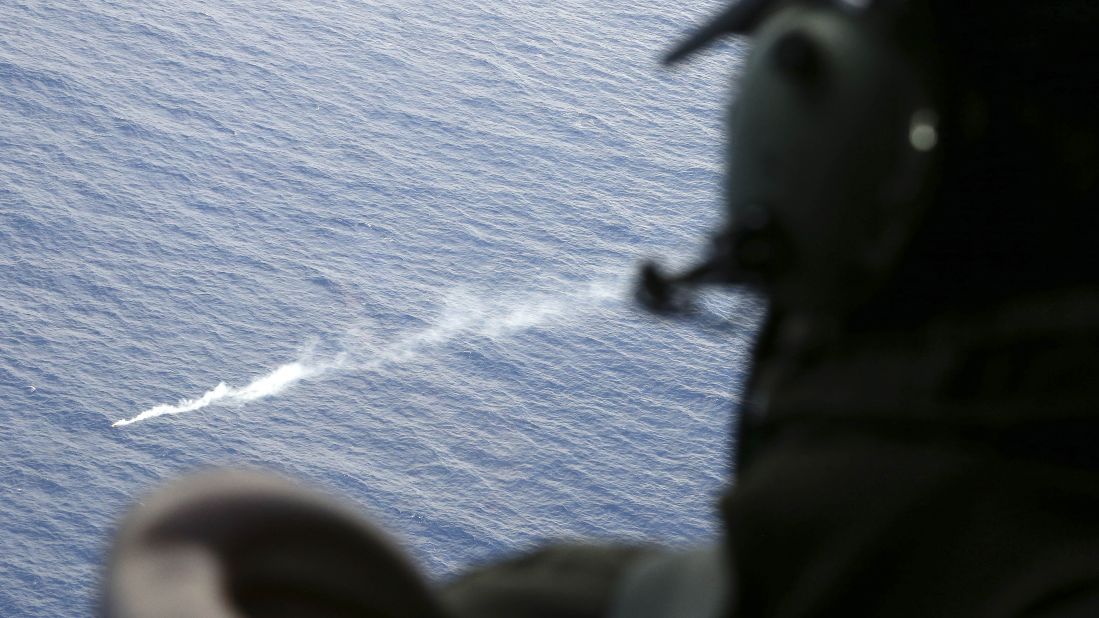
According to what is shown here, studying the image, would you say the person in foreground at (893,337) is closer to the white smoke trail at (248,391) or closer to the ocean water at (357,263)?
the ocean water at (357,263)

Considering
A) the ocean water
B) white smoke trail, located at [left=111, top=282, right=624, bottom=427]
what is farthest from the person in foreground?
white smoke trail, located at [left=111, top=282, right=624, bottom=427]

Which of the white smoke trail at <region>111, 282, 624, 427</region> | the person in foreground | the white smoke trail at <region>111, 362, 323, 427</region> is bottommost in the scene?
the white smoke trail at <region>111, 362, 323, 427</region>

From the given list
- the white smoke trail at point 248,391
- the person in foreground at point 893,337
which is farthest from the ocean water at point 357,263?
the person in foreground at point 893,337

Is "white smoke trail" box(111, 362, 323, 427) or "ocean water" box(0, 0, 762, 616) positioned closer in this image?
"ocean water" box(0, 0, 762, 616)

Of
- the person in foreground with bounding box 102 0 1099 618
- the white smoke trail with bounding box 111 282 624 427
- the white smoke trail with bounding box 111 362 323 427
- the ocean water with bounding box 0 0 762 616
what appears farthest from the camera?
the white smoke trail with bounding box 111 282 624 427

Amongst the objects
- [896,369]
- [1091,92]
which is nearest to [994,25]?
[1091,92]

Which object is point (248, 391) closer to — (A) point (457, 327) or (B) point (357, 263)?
(B) point (357, 263)

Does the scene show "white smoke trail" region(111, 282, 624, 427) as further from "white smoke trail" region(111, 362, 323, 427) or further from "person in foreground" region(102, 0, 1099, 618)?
"person in foreground" region(102, 0, 1099, 618)

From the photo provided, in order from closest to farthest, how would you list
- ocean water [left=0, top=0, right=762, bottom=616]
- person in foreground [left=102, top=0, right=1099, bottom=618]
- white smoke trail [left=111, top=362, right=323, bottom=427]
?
person in foreground [left=102, top=0, right=1099, bottom=618] → ocean water [left=0, top=0, right=762, bottom=616] → white smoke trail [left=111, top=362, right=323, bottom=427]
